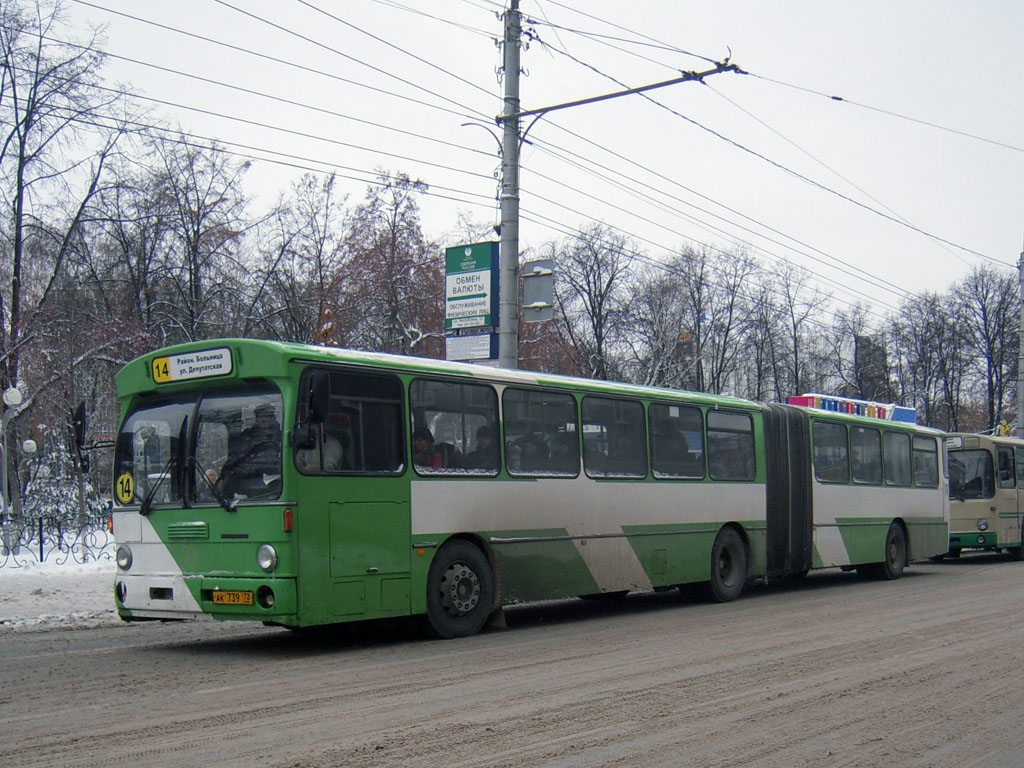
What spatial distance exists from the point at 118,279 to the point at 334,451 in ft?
100

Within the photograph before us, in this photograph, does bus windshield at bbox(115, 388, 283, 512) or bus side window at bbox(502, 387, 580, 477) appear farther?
bus side window at bbox(502, 387, 580, 477)

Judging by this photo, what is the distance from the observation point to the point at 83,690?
8.48m

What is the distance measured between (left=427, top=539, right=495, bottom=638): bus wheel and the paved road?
230 mm

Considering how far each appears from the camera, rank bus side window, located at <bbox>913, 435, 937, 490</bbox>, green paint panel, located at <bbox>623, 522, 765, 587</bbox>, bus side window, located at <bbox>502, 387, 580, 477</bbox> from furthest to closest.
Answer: bus side window, located at <bbox>913, 435, 937, 490</bbox> < green paint panel, located at <bbox>623, 522, 765, 587</bbox> < bus side window, located at <bbox>502, 387, 580, 477</bbox>

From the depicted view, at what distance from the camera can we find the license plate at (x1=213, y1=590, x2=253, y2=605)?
10.3 metres

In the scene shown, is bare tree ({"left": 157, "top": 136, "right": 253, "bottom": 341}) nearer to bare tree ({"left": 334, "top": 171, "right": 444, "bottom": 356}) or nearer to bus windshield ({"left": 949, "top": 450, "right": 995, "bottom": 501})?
bare tree ({"left": 334, "top": 171, "right": 444, "bottom": 356})

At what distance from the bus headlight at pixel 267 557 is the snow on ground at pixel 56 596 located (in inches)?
159

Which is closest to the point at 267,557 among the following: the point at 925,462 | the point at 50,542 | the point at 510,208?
the point at 510,208

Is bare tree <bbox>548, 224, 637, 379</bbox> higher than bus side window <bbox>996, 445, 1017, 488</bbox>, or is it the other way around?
bare tree <bbox>548, 224, 637, 379</bbox>

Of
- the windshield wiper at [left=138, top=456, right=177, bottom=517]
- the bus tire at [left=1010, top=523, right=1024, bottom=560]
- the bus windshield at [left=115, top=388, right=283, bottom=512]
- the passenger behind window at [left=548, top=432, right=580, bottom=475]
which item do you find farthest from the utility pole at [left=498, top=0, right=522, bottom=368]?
the bus tire at [left=1010, top=523, right=1024, bottom=560]

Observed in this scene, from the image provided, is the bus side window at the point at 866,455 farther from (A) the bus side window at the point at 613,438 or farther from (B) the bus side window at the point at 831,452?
(A) the bus side window at the point at 613,438

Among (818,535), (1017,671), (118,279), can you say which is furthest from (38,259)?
(1017,671)

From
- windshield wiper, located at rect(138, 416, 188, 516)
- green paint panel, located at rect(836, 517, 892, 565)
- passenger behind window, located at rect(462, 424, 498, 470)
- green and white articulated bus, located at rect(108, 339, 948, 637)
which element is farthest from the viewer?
green paint panel, located at rect(836, 517, 892, 565)

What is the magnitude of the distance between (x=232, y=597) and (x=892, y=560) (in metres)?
13.9
